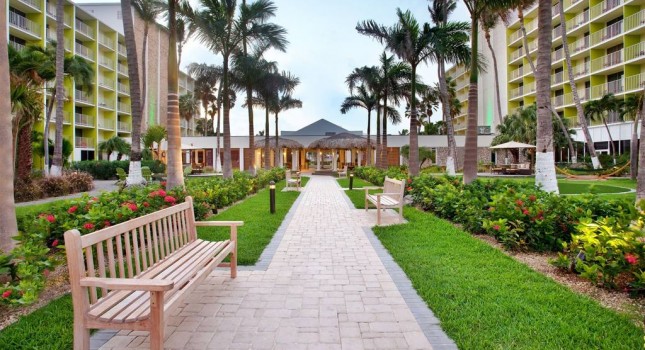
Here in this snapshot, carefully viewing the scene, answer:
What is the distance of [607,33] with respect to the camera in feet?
101

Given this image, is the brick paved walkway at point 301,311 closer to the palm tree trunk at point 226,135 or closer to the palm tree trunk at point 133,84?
the palm tree trunk at point 226,135

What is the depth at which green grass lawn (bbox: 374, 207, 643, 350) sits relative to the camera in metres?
3.02

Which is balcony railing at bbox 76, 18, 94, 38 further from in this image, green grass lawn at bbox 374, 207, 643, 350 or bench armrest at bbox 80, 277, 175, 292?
bench armrest at bbox 80, 277, 175, 292

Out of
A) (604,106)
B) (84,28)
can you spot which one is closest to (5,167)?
(604,106)

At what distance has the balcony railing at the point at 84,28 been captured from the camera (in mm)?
35378

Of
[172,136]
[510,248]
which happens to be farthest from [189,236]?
[172,136]

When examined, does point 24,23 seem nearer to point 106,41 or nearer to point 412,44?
point 106,41

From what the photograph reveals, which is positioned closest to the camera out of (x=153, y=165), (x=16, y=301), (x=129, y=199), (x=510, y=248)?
(x=16, y=301)

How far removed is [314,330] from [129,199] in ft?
15.1

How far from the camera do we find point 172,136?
10.0m

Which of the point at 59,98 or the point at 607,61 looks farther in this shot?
the point at 607,61

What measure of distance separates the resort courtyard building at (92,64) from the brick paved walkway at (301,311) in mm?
24127

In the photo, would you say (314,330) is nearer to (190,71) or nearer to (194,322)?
(194,322)

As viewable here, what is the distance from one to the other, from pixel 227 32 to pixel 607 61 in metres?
29.9
